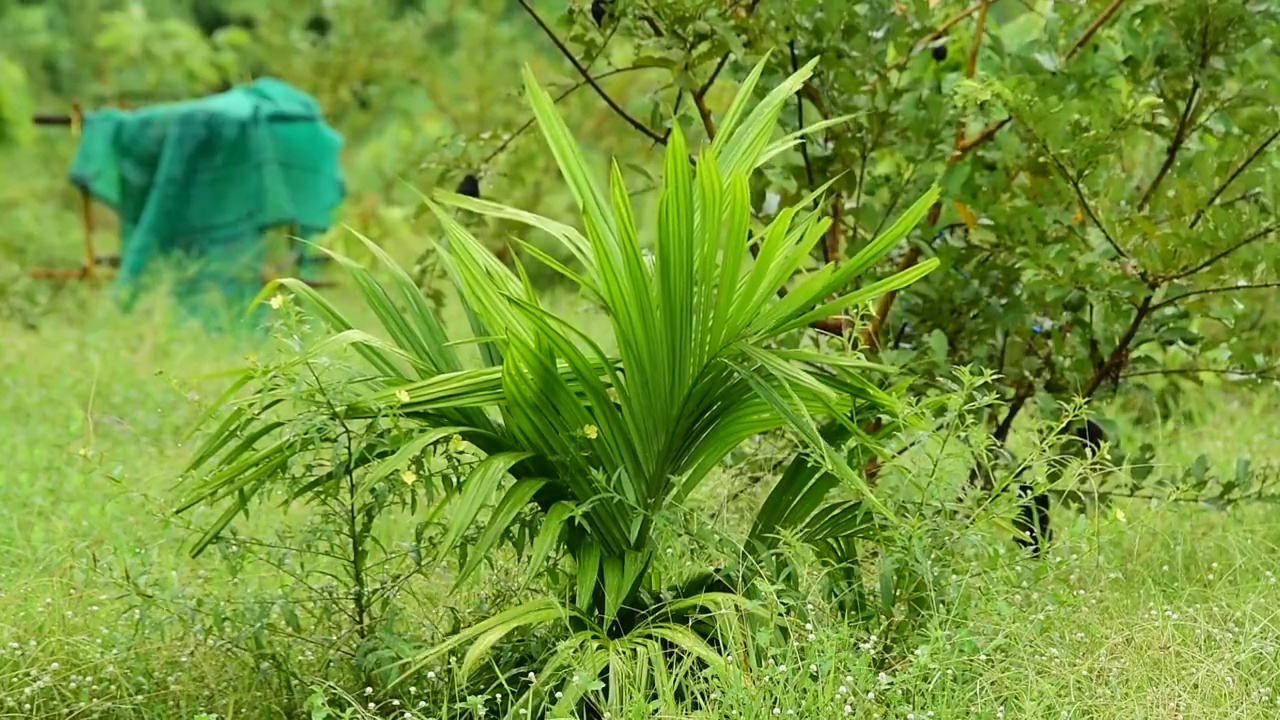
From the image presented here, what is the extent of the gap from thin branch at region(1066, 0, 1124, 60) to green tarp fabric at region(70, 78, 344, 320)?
4.76 meters

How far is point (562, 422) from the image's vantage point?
2.72 m

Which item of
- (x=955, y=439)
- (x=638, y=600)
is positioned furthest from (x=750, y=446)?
(x=638, y=600)

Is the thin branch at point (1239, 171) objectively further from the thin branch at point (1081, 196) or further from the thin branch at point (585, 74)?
the thin branch at point (585, 74)

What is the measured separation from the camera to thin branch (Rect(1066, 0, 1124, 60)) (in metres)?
3.58

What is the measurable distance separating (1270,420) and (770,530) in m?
2.82

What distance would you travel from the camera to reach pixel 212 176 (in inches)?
306

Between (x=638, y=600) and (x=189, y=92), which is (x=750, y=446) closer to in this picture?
(x=638, y=600)

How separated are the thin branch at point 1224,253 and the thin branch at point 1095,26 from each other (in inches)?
23.6

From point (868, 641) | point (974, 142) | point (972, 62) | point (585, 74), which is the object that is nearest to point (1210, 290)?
point (974, 142)

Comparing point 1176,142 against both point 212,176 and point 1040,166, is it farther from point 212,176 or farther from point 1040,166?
point 212,176

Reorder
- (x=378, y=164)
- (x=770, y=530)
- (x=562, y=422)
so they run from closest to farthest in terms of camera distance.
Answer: (x=562, y=422) → (x=770, y=530) → (x=378, y=164)

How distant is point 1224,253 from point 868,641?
3.72 ft

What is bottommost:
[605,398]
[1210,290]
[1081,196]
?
[605,398]

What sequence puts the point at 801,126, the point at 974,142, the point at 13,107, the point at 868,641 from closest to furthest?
the point at 868,641 → the point at 801,126 → the point at 974,142 → the point at 13,107
